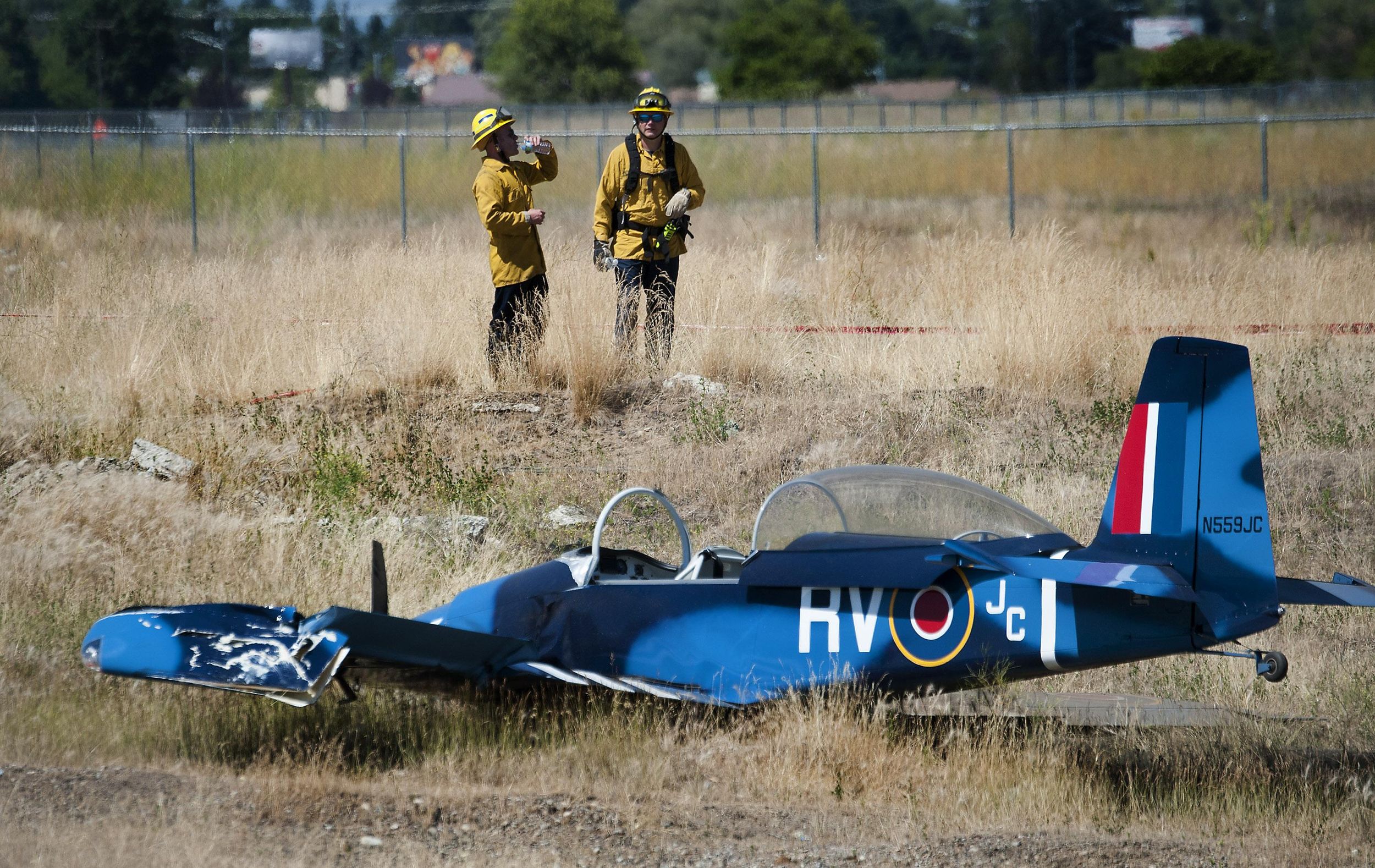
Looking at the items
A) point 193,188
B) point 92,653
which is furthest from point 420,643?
point 193,188

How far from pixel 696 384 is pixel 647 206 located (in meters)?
1.43

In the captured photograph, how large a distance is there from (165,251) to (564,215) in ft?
30.3

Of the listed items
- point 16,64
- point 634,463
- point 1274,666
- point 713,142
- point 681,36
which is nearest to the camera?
point 1274,666

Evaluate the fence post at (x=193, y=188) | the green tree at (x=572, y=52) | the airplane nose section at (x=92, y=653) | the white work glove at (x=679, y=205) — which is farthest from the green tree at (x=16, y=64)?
the airplane nose section at (x=92, y=653)

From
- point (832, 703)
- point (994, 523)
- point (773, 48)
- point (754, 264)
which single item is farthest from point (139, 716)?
point (773, 48)

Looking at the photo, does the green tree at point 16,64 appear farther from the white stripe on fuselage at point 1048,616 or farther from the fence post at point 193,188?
the white stripe on fuselage at point 1048,616

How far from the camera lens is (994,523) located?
4879mm

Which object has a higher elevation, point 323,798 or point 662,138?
point 662,138

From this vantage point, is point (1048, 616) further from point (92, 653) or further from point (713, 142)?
point (713, 142)

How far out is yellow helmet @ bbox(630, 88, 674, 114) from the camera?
9378 millimetres

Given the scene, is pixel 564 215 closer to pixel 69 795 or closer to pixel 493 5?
pixel 69 795

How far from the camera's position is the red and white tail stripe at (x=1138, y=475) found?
14.8 feet

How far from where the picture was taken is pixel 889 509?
500 cm

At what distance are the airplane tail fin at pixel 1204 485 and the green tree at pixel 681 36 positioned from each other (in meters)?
104
